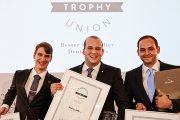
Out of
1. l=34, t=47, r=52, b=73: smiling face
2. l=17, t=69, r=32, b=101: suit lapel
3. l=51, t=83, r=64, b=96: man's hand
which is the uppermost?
l=34, t=47, r=52, b=73: smiling face

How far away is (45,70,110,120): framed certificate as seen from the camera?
226cm

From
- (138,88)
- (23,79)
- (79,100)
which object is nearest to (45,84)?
(23,79)

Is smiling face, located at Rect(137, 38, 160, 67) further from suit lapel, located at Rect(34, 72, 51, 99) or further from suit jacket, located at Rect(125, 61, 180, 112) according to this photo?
suit lapel, located at Rect(34, 72, 51, 99)

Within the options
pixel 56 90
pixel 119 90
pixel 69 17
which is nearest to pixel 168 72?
pixel 119 90

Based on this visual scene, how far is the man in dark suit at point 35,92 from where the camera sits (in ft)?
8.08

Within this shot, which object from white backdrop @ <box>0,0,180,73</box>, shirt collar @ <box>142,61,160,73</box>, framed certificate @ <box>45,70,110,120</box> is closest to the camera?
framed certificate @ <box>45,70,110,120</box>

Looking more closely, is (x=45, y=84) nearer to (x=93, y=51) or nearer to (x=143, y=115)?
(x=93, y=51)

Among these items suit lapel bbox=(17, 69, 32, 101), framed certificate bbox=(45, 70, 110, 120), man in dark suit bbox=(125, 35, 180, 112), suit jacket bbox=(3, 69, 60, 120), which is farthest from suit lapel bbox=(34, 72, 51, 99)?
man in dark suit bbox=(125, 35, 180, 112)

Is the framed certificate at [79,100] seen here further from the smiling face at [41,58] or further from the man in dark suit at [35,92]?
the smiling face at [41,58]

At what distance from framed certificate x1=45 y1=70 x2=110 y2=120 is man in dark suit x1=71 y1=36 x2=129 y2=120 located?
151 mm

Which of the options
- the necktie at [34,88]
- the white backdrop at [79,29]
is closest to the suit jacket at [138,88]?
the white backdrop at [79,29]

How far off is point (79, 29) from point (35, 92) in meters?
0.88

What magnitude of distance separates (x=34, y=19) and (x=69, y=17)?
14.7 inches

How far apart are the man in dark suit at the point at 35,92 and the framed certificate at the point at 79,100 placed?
0.72 ft
